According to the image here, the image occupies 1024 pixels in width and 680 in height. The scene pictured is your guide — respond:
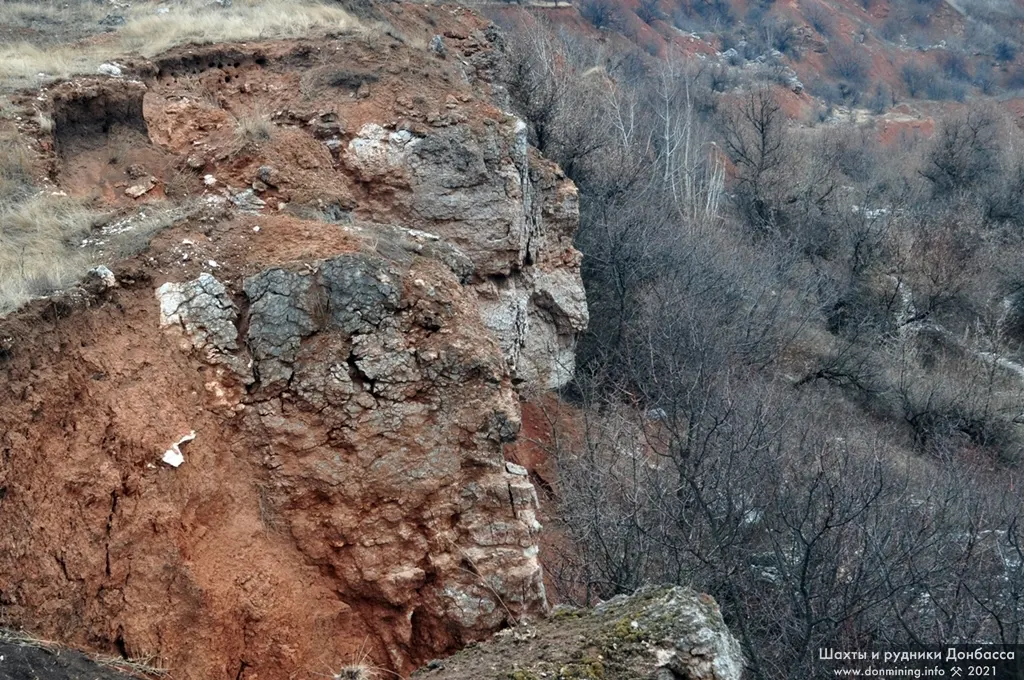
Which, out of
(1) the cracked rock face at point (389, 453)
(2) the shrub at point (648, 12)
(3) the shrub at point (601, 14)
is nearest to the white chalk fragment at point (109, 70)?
(1) the cracked rock face at point (389, 453)

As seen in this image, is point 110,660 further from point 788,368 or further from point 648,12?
point 648,12

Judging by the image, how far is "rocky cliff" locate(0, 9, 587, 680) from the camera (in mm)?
5105

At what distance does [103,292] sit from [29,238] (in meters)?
1.23

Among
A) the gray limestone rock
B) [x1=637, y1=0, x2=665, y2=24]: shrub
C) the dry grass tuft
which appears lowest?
[x1=637, y1=0, x2=665, y2=24]: shrub

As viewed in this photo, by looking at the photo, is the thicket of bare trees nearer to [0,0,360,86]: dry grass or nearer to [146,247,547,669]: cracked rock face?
[146,247,547,669]: cracked rock face

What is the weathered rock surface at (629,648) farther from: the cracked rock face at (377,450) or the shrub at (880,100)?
the shrub at (880,100)

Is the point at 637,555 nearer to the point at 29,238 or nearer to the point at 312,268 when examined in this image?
the point at 312,268

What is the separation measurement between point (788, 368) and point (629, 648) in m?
12.7

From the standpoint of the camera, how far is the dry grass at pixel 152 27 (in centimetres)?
915

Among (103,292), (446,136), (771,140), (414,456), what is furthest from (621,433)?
(771,140)

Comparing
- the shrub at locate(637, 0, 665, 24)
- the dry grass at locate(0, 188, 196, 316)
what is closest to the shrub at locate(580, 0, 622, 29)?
the shrub at locate(637, 0, 665, 24)

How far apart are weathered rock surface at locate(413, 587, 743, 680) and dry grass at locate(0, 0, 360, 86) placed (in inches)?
296

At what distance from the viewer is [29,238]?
6.47 meters

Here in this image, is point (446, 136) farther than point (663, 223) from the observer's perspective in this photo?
No
